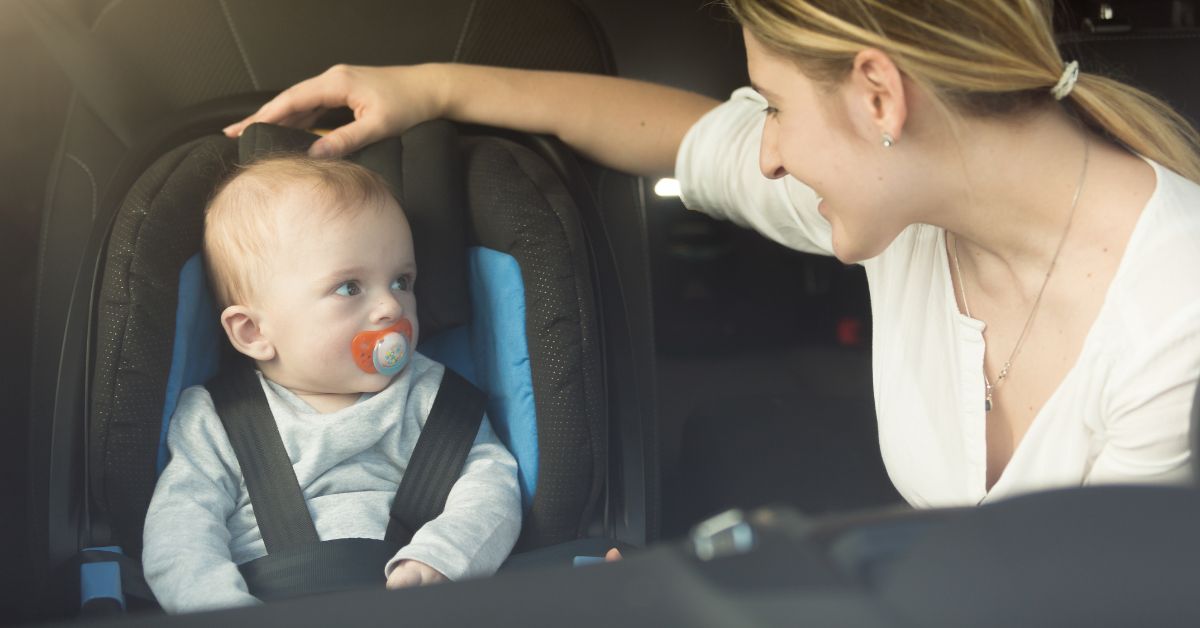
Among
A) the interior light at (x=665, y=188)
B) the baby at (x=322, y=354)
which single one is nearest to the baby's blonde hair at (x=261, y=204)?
the baby at (x=322, y=354)

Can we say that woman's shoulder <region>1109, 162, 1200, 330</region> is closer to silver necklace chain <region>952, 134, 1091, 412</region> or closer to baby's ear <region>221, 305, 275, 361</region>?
silver necklace chain <region>952, 134, 1091, 412</region>

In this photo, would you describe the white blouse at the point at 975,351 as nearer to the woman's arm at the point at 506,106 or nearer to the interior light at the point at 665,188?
the woman's arm at the point at 506,106

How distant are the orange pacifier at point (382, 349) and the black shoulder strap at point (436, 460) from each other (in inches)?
3.0

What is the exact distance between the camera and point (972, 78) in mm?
1109

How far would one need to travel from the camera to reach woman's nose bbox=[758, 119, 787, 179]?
126cm

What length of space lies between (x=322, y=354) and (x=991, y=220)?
0.76 meters

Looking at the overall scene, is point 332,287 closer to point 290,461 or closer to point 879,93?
point 290,461

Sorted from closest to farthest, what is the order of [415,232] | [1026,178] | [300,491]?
[1026,178] → [300,491] → [415,232]

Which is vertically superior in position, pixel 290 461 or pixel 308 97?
pixel 308 97

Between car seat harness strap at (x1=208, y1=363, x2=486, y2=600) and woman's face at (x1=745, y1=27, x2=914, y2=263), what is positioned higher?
woman's face at (x1=745, y1=27, x2=914, y2=263)

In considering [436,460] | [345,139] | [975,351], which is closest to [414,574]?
[436,460]

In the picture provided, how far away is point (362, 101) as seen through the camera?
1.49 m

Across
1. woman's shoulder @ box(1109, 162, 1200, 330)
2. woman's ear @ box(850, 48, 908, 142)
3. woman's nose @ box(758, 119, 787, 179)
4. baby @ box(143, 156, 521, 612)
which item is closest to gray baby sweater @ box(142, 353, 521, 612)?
baby @ box(143, 156, 521, 612)

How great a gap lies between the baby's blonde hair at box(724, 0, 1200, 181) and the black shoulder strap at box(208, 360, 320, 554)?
70 cm
